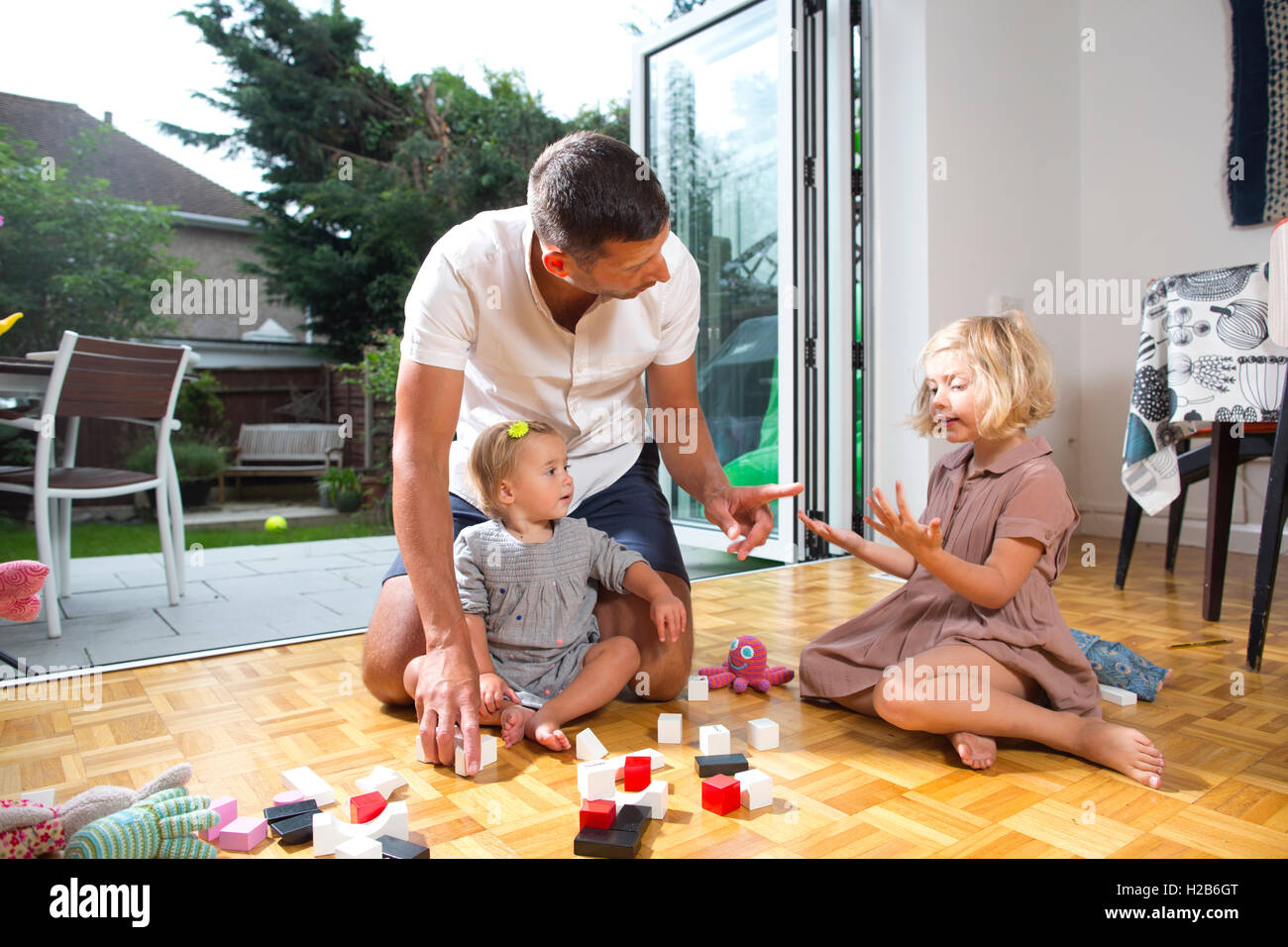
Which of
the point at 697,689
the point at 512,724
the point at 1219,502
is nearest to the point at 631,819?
the point at 512,724

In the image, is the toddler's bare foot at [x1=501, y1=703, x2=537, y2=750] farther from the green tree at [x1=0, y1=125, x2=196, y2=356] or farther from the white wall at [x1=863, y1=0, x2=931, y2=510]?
the green tree at [x1=0, y1=125, x2=196, y2=356]

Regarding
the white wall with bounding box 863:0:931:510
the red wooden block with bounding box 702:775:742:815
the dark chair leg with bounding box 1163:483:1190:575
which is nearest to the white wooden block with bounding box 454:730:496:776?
the red wooden block with bounding box 702:775:742:815

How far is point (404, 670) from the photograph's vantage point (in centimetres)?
156

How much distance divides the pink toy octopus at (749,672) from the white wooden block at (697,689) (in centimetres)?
6

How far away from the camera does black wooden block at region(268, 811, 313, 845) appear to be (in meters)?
1.07

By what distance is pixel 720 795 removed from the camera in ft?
3.75

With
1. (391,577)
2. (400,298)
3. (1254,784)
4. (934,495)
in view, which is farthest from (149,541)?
(1254,784)

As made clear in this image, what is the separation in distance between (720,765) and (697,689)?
48 cm

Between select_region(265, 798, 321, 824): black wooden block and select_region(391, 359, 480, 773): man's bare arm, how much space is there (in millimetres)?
188

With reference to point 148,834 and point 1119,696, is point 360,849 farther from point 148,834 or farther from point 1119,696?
point 1119,696

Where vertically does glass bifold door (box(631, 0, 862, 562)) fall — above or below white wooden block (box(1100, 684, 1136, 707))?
above

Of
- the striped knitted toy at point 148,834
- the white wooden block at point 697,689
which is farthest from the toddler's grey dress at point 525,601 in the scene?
the striped knitted toy at point 148,834

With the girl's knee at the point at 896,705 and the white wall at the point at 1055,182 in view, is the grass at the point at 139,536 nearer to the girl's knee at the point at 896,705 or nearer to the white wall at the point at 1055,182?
the white wall at the point at 1055,182

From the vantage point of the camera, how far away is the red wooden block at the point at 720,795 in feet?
3.76
